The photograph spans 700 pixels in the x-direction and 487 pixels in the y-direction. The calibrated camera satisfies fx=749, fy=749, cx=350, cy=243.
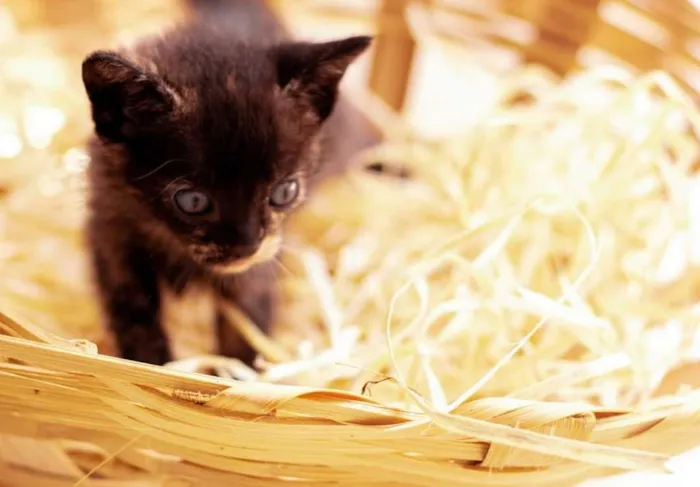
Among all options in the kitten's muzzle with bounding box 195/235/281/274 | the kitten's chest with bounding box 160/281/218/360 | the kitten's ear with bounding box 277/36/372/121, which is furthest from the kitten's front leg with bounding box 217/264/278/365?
the kitten's ear with bounding box 277/36/372/121

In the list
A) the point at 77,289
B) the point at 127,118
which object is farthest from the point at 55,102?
the point at 127,118

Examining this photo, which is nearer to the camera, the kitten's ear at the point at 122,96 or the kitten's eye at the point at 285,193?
the kitten's ear at the point at 122,96

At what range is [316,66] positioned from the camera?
0.78 m

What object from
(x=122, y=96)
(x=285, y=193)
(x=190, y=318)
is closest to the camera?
(x=122, y=96)

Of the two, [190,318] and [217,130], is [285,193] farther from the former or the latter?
[190,318]

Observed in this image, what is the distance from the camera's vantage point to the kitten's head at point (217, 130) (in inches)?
28.5

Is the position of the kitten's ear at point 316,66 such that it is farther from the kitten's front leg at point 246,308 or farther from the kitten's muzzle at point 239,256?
the kitten's front leg at point 246,308

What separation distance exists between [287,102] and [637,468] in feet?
1.58

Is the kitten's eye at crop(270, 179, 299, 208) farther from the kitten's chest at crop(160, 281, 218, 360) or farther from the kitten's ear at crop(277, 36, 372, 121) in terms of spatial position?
the kitten's chest at crop(160, 281, 218, 360)

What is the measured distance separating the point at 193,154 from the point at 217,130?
0.03 meters

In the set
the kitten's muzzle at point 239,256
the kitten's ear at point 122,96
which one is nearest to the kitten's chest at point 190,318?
the kitten's muzzle at point 239,256

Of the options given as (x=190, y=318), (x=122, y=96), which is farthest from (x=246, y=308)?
(x=122, y=96)

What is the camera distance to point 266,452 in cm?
64

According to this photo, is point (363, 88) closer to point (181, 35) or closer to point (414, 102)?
point (414, 102)
